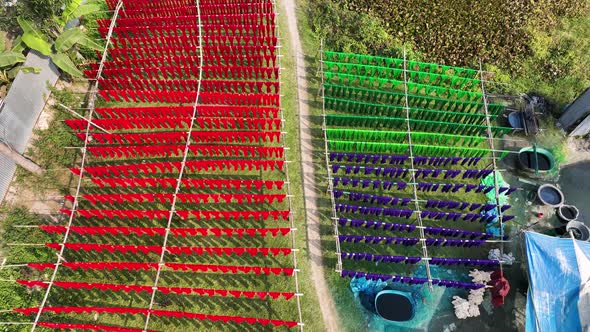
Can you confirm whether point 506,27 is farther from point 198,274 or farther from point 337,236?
point 198,274

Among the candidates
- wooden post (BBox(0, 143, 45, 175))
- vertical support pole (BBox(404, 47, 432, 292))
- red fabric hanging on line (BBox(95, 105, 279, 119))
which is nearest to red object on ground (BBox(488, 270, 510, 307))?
vertical support pole (BBox(404, 47, 432, 292))

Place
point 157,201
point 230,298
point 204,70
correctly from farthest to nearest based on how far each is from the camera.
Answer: point 204,70 < point 157,201 < point 230,298

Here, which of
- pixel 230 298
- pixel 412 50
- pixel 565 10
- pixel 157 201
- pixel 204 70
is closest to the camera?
pixel 230 298

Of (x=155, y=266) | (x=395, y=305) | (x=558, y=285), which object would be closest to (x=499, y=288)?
(x=558, y=285)

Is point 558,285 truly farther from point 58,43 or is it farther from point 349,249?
point 58,43

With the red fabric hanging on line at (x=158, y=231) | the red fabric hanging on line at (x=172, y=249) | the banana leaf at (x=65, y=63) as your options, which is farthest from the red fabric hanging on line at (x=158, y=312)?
the banana leaf at (x=65, y=63)

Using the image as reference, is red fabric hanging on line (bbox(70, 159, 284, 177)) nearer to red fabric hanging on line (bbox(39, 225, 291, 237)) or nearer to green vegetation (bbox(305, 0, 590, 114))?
red fabric hanging on line (bbox(39, 225, 291, 237))

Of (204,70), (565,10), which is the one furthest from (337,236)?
(565,10)

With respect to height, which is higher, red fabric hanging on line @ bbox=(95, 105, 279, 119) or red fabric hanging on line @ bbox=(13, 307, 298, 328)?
red fabric hanging on line @ bbox=(95, 105, 279, 119)
